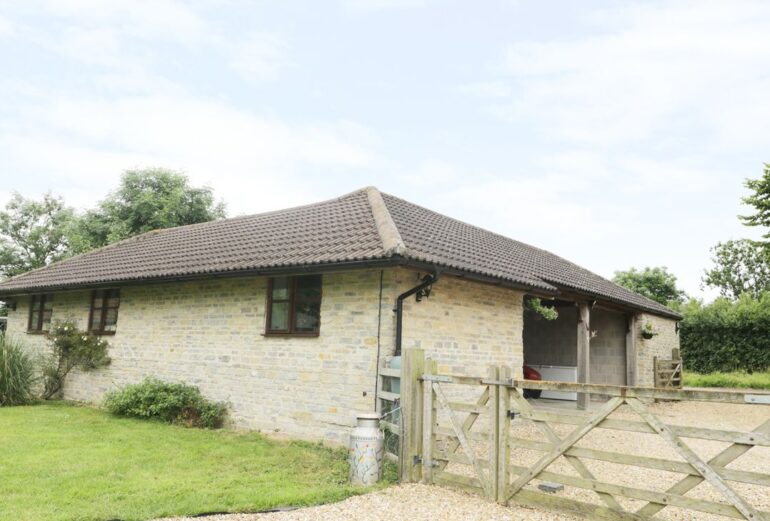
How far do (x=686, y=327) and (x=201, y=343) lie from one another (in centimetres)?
2218

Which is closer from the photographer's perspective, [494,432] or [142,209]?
[494,432]

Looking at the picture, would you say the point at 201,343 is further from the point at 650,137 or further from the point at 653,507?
the point at 650,137

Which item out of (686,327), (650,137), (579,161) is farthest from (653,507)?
(686,327)

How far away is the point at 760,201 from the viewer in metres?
20.6

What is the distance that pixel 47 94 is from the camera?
1438cm

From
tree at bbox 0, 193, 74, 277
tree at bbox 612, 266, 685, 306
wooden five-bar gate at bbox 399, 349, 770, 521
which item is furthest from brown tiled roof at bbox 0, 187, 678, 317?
tree at bbox 612, 266, 685, 306

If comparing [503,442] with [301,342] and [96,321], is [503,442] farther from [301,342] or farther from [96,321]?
[96,321]

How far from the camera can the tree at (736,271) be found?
1928 inches

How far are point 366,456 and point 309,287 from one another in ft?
13.4

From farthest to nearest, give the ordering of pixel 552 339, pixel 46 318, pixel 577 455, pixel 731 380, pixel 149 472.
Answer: pixel 731 380, pixel 552 339, pixel 46 318, pixel 149 472, pixel 577 455

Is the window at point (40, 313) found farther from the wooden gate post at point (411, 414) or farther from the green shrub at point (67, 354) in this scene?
the wooden gate post at point (411, 414)

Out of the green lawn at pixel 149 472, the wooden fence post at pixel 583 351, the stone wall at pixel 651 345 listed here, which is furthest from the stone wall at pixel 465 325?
the stone wall at pixel 651 345

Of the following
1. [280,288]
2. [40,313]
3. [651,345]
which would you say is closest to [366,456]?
[280,288]

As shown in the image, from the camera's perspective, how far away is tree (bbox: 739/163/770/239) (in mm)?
20469
